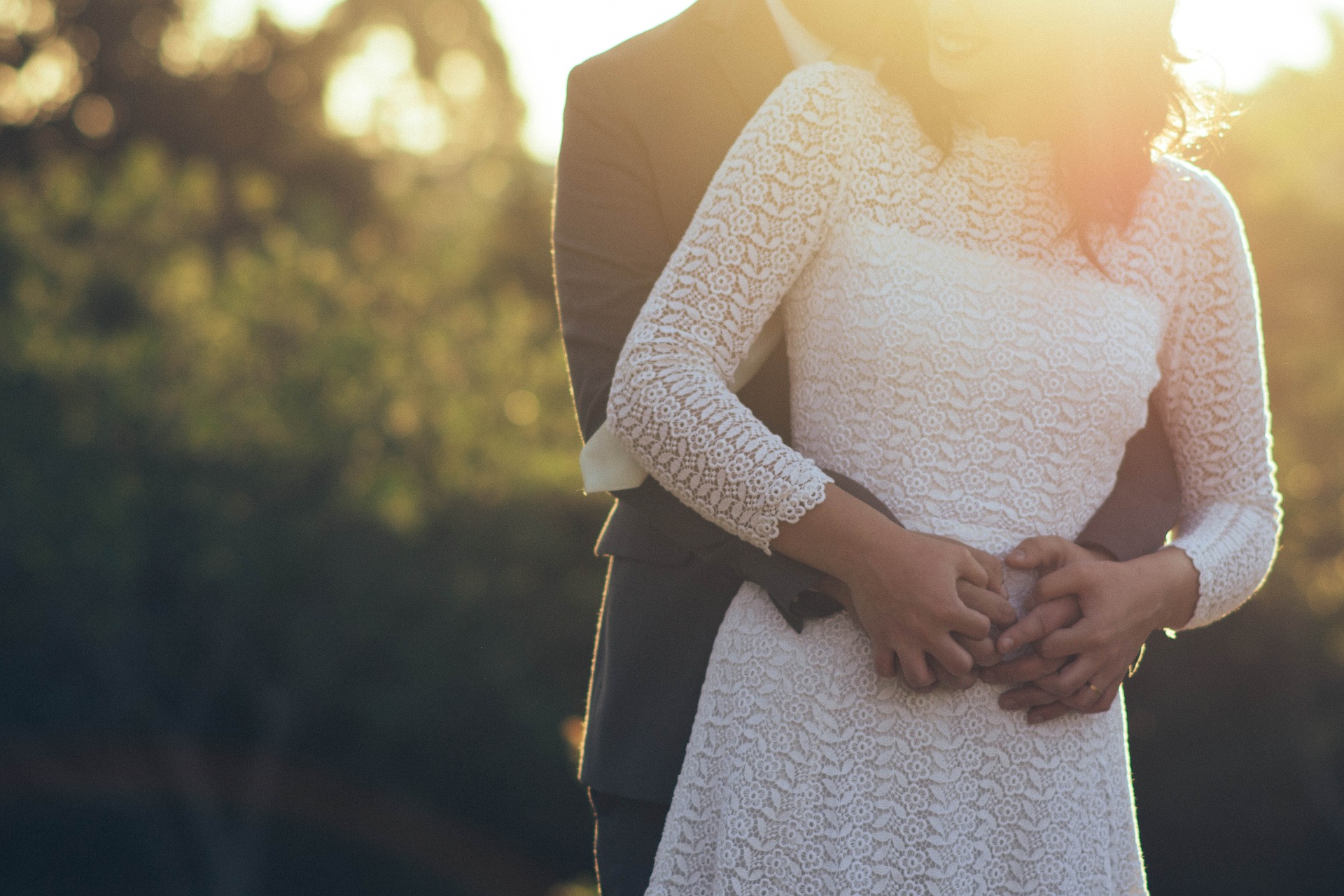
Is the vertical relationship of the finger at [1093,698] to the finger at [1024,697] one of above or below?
below

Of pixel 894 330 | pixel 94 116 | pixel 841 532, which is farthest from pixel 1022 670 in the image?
pixel 94 116

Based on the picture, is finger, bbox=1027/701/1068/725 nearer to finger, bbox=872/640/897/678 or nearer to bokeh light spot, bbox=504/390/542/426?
finger, bbox=872/640/897/678

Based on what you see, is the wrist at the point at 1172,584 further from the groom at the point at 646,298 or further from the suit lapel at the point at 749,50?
the suit lapel at the point at 749,50

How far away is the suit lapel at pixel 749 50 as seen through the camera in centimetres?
161

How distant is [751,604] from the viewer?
1433mm

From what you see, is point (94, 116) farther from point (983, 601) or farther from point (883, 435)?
point (983, 601)

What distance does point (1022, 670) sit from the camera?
1325mm

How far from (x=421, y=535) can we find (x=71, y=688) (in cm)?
276

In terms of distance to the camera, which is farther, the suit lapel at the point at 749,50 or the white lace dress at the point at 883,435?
the suit lapel at the point at 749,50

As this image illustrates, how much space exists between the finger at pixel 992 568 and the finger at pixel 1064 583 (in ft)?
0.16

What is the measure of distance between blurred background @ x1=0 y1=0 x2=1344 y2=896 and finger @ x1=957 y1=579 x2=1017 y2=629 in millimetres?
4576

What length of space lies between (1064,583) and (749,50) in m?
0.82

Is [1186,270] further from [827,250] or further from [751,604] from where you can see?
[751,604]

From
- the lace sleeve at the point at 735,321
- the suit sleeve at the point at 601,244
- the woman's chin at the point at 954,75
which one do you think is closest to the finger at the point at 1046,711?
the lace sleeve at the point at 735,321
